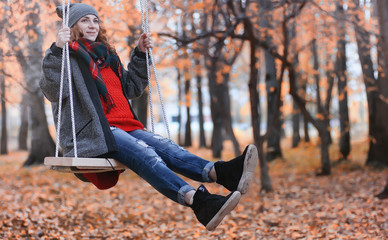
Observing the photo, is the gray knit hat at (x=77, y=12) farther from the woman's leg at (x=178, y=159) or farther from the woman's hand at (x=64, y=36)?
the woman's leg at (x=178, y=159)

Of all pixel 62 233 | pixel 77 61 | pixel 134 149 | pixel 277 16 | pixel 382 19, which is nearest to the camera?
pixel 134 149

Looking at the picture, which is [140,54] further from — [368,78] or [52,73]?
[368,78]

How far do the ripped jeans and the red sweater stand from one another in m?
0.07

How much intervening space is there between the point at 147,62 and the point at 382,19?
10.9ft

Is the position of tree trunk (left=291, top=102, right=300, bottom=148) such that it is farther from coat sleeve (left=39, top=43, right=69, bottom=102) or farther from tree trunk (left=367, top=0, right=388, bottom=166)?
coat sleeve (left=39, top=43, right=69, bottom=102)

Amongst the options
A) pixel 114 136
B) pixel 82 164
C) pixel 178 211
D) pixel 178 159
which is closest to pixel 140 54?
pixel 114 136

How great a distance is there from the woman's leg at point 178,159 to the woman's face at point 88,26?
736mm

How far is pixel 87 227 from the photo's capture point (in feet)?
16.5

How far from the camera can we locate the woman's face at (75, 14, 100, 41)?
2.87 meters

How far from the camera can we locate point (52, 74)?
271 centimetres

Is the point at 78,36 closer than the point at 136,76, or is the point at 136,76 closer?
the point at 78,36

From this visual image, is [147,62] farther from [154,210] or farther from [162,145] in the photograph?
Answer: [154,210]

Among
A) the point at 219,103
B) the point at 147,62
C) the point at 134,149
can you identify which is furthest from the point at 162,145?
the point at 219,103

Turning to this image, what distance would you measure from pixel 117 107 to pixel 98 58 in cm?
36
